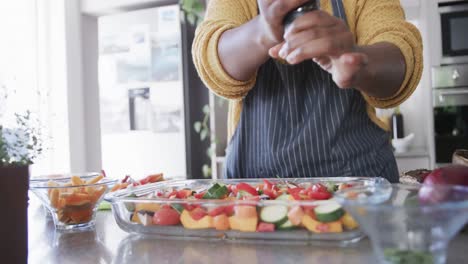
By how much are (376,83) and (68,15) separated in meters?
2.06

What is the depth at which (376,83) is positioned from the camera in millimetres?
885

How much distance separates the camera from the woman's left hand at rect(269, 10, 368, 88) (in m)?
0.61

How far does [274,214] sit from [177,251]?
0.14m

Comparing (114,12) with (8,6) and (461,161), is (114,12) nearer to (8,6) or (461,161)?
(8,6)

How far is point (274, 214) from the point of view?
592 mm

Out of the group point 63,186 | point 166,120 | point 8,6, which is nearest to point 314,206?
point 63,186

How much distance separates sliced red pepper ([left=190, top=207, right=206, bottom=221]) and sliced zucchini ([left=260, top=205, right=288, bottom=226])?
86 millimetres

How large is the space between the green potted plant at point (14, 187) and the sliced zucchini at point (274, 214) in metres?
0.29

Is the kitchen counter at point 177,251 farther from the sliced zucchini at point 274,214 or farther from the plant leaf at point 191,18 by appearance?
the plant leaf at point 191,18

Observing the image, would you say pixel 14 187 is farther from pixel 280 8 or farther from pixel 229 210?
pixel 280 8

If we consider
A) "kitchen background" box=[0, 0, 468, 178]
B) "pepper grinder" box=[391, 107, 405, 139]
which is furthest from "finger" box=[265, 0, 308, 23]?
"pepper grinder" box=[391, 107, 405, 139]

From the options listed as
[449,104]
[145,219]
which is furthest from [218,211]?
[449,104]

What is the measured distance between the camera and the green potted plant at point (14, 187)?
0.51 metres

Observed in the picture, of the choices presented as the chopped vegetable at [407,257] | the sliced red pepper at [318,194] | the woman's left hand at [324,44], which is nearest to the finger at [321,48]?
the woman's left hand at [324,44]
